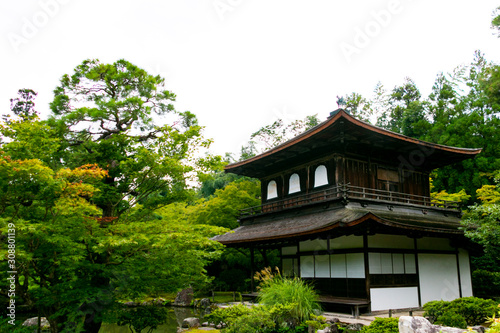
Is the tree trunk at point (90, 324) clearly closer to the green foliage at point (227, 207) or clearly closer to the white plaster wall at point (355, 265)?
the white plaster wall at point (355, 265)

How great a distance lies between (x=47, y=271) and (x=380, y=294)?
9924 millimetres

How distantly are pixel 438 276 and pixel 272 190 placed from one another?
26.2ft

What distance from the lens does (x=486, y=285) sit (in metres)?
16.3

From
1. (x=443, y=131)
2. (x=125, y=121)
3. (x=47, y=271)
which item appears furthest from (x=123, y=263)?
(x=443, y=131)

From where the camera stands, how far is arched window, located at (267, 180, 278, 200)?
18.3 meters

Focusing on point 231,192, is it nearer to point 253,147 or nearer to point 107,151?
point 107,151

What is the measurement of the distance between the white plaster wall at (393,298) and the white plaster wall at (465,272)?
3.25 meters

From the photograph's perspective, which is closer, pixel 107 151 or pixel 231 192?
pixel 107 151

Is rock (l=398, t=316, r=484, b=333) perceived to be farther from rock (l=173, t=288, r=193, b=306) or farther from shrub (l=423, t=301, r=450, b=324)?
rock (l=173, t=288, r=193, b=306)

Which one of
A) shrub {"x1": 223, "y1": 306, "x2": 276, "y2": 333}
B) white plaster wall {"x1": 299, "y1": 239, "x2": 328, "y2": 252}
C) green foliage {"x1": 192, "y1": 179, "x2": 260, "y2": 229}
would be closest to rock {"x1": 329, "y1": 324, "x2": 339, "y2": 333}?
shrub {"x1": 223, "y1": 306, "x2": 276, "y2": 333}

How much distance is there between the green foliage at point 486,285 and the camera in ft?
53.0

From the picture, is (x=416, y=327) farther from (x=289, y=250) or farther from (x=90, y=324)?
(x=289, y=250)

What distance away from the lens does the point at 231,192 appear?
23.4 m

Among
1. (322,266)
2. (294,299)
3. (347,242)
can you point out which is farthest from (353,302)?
(322,266)
